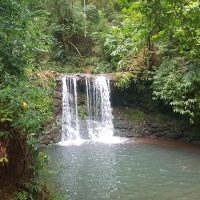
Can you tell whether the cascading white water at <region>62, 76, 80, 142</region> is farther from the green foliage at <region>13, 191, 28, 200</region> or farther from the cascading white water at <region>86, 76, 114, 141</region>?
the green foliage at <region>13, 191, 28, 200</region>

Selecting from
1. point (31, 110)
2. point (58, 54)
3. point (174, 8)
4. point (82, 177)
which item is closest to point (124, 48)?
point (58, 54)

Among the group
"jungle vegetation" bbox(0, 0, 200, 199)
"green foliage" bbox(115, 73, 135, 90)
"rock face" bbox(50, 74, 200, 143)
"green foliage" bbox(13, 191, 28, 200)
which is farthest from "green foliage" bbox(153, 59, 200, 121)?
"green foliage" bbox(13, 191, 28, 200)

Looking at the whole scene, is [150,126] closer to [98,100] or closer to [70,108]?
[98,100]

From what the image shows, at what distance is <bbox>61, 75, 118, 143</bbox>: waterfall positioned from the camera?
1508cm

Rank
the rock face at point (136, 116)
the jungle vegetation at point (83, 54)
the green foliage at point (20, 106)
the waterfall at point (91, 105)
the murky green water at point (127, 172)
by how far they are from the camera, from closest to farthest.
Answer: the jungle vegetation at point (83, 54)
the green foliage at point (20, 106)
the murky green water at point (127, 172)
the rock face at point (136, 116)
the waterfall at point (91, 105)

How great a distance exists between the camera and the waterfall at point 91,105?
1508 centimetres

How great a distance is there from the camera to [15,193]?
16.3 feet

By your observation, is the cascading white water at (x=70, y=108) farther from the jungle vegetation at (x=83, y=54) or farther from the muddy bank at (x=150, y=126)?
the muddy bank at (x=150, y=126)

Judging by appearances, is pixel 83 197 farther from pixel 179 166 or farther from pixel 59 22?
pixel 59 22

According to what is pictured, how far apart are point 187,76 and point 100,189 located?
6.00 metres

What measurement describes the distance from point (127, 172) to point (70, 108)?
6.56m

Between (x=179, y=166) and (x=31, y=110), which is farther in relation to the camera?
(x=179, y=166)

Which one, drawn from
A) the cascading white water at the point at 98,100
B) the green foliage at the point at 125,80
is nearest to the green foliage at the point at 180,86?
the green foliage at the point at 125,80

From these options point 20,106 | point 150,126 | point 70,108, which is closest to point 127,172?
point 20,106
